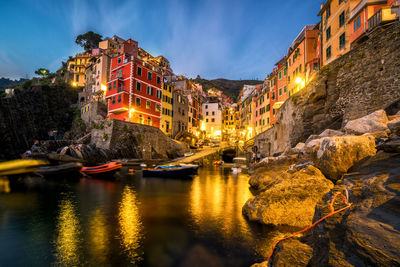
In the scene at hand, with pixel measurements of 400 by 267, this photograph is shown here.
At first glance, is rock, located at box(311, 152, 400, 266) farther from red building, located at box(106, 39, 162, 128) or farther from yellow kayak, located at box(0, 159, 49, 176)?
red building, located at box(106, 39, 162, 128)

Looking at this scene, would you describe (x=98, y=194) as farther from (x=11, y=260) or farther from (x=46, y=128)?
(x=46, y=128)

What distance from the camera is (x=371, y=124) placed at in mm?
8359

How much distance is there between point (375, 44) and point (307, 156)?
322 inches

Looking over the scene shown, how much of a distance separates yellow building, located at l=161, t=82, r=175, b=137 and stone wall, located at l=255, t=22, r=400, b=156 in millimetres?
29548

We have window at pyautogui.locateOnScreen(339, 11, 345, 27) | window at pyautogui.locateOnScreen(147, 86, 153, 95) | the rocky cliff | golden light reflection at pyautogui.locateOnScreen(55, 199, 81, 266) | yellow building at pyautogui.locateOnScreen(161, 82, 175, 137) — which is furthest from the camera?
yellow building at pyautogui.locateOnScreen(161, 82, 175, 137)

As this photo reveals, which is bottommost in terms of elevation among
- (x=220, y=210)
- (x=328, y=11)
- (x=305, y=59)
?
(x=220, y=210)

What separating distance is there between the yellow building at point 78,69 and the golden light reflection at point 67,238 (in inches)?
2533

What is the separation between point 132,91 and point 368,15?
3342cm

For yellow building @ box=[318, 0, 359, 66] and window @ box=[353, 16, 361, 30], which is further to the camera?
yellow building @ box=[318, 0, 359, 66]

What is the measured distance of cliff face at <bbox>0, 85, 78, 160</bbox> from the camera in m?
44.8

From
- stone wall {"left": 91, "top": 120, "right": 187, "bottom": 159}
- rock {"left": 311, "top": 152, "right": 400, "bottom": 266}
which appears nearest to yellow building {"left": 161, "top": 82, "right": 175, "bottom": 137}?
stone wall {"left": 91, "top": 120, "right": 187, "bottom": 159}

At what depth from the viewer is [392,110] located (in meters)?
10.3

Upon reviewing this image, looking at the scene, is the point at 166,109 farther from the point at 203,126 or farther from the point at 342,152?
the point at 342,152

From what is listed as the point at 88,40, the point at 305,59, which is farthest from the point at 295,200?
the point at 88,40
